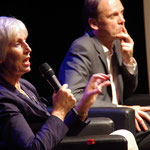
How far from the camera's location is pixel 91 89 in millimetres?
2330

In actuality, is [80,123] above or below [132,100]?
above

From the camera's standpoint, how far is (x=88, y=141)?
206 centimetres

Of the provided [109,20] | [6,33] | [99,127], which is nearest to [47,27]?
[109,20]

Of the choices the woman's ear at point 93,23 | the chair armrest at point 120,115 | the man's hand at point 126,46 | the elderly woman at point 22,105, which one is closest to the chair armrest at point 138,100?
the man's hand at point 126,46

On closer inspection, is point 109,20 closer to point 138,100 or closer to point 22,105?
point 138,100

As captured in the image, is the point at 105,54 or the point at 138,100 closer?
the point at 105,54

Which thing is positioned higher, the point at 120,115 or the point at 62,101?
the point at 62,101

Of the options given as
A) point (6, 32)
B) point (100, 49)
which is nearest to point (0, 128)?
point (6, 32)

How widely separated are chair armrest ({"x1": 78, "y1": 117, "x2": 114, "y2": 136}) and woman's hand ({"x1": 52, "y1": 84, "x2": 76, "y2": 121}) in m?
0.40

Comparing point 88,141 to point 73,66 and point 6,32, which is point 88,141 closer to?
point 6,32

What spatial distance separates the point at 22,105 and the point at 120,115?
0.75 m

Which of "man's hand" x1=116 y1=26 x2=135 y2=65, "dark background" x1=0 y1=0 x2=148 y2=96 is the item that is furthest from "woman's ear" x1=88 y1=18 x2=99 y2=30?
"dark background" x1=0 y1=0 x2=148 y2=96

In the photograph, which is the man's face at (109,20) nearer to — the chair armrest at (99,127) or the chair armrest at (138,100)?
the chair armrest at (138,100)

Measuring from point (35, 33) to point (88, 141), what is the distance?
6.03ft
